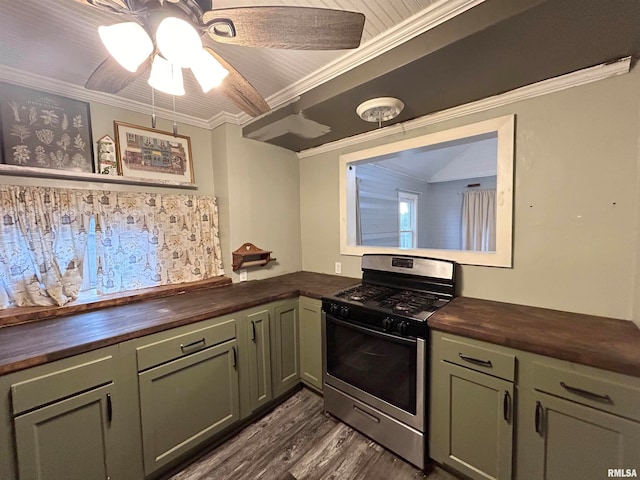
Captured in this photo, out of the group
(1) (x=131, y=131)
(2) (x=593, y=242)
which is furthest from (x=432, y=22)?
(1) (x=131, y=131)

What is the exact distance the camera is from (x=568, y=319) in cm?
138

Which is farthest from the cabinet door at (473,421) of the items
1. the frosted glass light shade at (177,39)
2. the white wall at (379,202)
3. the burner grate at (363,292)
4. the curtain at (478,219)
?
the curtain at (478,219)

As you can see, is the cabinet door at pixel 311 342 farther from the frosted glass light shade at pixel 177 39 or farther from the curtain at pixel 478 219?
the curtain at pixel 478 219

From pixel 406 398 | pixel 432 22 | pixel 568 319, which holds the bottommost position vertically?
pixel 406 398

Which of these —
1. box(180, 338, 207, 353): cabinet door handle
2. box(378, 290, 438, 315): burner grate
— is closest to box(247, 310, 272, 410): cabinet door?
box(180, 338, 207, 353): cabinet door handle

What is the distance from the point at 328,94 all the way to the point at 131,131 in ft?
5.01

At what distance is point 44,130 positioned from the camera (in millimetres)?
1661

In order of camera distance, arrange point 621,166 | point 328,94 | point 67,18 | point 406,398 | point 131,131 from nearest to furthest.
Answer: point 67,18 < point 621,166 < point 406,398 < point 328,94 < point 131,131

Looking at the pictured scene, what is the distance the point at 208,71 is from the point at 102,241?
4.94 feet

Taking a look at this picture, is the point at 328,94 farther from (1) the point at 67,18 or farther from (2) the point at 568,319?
(2) the point at 568,319

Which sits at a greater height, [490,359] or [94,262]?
[94,262]

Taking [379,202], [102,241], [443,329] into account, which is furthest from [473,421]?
[379,202]

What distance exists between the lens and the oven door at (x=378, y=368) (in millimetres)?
1450

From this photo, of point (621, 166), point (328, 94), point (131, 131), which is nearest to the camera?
point (621, 166)
